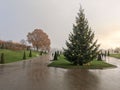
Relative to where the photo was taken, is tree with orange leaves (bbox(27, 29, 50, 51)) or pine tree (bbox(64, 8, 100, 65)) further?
tree with orange leaves (bbox(27, 29, 50, 51))

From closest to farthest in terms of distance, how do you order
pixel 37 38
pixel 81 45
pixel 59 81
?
pixel 59 81 < pixel 81 45 < pixel 37 38

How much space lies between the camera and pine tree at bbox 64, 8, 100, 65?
95.4 ft

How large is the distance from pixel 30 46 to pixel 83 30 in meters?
56.3

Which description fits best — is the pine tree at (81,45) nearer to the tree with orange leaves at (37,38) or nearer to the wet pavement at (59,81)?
the wet pavement at (59,81)

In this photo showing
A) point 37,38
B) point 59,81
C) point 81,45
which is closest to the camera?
point 59,81

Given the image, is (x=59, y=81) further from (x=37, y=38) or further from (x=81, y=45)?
(x=37, y=38)

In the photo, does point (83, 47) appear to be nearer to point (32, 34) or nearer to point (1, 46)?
point (1, 46)

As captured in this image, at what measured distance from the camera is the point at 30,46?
84.4 m

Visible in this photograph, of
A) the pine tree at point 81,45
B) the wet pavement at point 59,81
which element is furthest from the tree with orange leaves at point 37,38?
the wet pavement at point 59,81

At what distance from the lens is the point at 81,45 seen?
29.2m

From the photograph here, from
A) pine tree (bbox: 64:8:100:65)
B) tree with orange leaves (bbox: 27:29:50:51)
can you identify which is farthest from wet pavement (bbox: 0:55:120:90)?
tree with orange leaves (bbox: 27:29:50:51)

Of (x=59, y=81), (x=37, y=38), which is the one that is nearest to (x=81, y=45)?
(x=59, y=81)

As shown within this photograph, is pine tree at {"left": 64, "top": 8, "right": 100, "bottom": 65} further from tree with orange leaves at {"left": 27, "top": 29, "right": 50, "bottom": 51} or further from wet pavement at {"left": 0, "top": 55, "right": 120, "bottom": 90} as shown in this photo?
tree with orange leaves at {"left": 27, "top": 29, "right": 50, "bottom": 51}

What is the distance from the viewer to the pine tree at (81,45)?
29078 mm
